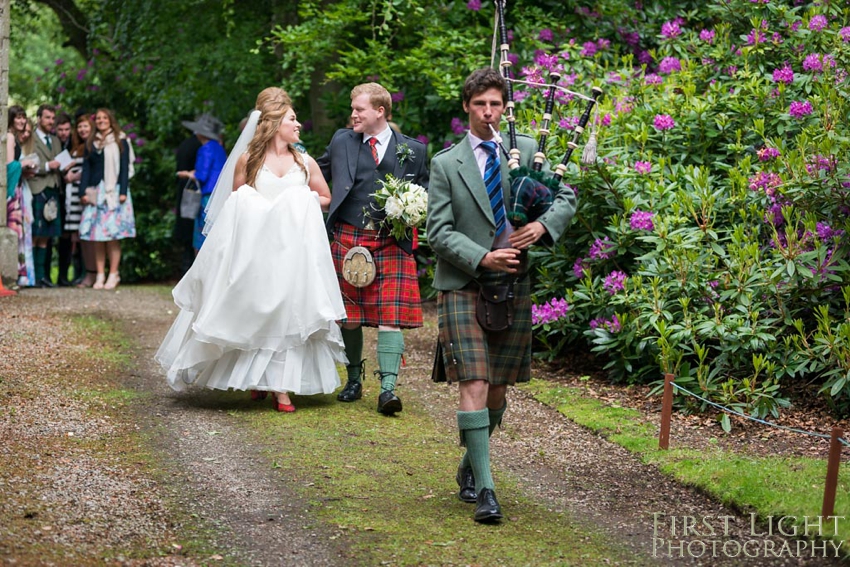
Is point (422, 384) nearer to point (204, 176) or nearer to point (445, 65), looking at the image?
point (445, 65)

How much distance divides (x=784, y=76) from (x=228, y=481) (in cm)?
595

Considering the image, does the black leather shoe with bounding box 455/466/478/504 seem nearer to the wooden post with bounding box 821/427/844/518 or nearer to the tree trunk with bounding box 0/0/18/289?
the wooden post with bounding box 821/427/844/518

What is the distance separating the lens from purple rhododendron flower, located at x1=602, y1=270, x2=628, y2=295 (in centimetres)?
835

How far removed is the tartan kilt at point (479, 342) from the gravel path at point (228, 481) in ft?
2.64

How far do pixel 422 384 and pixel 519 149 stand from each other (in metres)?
3.73

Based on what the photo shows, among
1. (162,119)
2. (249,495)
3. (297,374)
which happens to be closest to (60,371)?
(297,374)

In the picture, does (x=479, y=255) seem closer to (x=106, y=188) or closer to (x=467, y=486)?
(x=467, y=486)

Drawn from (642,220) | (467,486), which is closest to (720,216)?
(642,220)

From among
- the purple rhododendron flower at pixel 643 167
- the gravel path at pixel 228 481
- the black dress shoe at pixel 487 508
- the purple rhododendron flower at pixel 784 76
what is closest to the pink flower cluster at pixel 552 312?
the gravel path at pixel 228 481

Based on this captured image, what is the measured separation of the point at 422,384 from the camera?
28.9ft

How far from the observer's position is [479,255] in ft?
16.7

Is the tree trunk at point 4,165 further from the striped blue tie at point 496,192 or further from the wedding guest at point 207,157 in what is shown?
the striped blue tie at point 496,192

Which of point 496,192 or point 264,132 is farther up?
point 264,132

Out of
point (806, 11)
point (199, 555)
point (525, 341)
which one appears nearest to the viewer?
point (199, 555)
